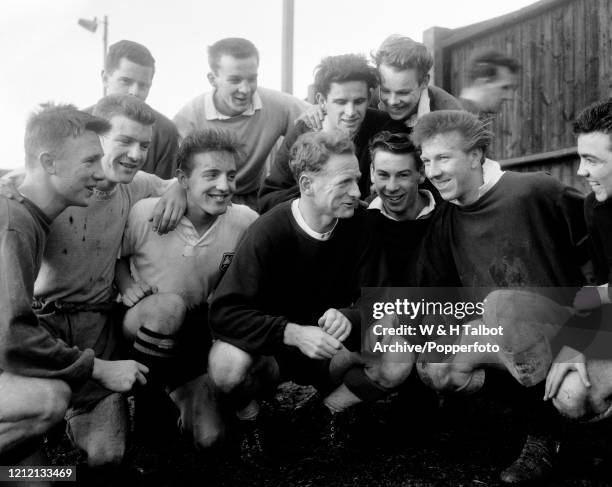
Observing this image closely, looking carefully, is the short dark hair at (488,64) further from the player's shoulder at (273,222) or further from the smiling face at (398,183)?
the player's shoulder at (273,222)

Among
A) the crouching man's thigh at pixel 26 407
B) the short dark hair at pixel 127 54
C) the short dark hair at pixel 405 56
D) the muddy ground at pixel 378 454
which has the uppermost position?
the short dark hair at pixel 127 54

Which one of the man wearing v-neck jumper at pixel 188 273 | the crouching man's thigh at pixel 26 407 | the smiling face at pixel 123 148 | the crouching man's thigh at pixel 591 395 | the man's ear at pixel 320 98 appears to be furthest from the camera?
the man's ear at pixel 320 98

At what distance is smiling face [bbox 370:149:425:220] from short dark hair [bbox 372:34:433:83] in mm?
672

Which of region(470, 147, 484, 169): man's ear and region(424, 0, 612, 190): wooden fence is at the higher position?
region(424, 0, 612, 190): wooden fence

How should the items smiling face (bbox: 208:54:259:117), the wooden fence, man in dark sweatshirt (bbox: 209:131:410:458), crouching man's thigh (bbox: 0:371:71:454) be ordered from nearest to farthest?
crouching man's thigh (bbox: 0:371:71:454) < man in dark sweatshirt (bbox: 209:131:410:458) < smiling face (bbox: 208:54:259:117) < the wooden fence

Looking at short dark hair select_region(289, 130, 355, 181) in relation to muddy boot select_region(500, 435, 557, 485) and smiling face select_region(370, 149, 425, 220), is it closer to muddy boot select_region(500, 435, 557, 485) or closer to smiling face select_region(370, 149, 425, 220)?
smiling face select_region(370, 149, 425, 220)

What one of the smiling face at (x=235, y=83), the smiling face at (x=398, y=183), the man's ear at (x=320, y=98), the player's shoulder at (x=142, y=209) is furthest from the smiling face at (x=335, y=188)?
the smiling face at (x=235, y=83)

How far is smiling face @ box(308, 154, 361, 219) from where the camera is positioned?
262cm

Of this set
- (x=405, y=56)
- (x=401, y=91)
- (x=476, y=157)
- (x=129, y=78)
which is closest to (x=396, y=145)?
(x=476, y=157)

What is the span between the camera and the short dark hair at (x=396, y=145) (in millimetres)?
2887

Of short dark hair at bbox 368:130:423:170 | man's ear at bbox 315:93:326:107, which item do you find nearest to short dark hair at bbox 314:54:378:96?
man's ear at bbox 315:93:326:107

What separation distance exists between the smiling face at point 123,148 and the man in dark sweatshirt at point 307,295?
24.5 inches

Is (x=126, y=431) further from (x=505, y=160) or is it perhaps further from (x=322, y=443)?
(x=505, y=160)

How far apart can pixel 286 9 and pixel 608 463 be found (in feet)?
16.2
